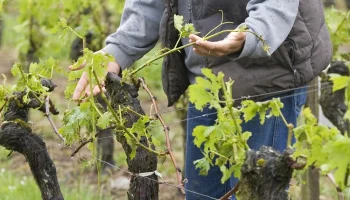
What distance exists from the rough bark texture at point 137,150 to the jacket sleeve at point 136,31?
1.44 feet

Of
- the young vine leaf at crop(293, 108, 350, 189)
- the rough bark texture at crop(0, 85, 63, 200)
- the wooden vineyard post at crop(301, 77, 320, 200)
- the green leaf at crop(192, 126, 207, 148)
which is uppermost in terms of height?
the young vine leaf at crop(293, 108, 350, 189)

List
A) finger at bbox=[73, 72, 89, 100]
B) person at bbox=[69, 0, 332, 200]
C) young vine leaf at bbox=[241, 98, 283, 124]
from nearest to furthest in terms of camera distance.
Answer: young vine leaf at bbox=[241, 98, 283, 124] → person at bbox=[69, 0, 332, 200] → finger at bbox=[73, 72, 89, 100]

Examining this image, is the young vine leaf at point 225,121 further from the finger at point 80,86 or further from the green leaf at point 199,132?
the finger at point 80,86

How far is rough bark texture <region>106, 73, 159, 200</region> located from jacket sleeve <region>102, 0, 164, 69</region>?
0.44 m

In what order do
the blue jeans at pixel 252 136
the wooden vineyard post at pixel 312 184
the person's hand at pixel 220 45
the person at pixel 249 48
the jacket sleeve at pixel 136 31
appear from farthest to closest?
the wooden vineyard post at pixel 312 184 → the jacket sleeve at pixel 136 31 → the blue jeans at pixel 252 136 → the person at pixel 249 48 → the person's hand at pixel 220 45

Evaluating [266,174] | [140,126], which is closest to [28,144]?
[140,126]

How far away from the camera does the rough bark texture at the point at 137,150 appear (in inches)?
119

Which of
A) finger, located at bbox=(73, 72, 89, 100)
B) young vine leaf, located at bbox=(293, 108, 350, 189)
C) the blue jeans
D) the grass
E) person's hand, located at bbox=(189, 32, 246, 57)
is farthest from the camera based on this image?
the grass

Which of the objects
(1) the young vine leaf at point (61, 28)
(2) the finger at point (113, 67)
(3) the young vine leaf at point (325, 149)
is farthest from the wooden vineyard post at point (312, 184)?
(3) the young vine leaf at point (325, 149)

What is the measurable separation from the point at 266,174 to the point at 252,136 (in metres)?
1.05

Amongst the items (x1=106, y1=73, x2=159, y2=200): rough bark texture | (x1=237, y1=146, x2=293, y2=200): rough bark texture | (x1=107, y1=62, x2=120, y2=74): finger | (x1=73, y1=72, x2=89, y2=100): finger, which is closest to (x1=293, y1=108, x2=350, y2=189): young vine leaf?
(x1=237, y1=146, x2=293, y2=200): rough bark texture

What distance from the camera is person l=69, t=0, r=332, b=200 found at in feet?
9.89

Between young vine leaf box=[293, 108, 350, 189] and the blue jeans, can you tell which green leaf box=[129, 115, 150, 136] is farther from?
young vine leaf box=[293, 108, 350, 189]

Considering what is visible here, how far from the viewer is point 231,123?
2.52m
